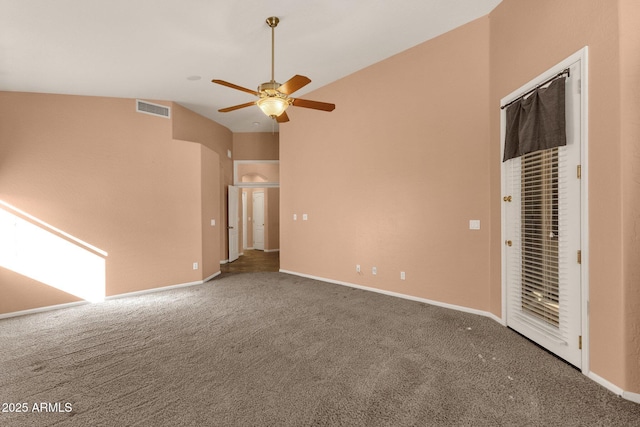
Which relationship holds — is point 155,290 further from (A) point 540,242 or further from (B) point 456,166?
(A) point 540,242

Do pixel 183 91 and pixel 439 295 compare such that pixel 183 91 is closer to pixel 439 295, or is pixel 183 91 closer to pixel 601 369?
pixel 439 295

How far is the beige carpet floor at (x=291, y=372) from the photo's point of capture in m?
1.89

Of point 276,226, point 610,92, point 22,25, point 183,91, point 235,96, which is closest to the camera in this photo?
point 610,92

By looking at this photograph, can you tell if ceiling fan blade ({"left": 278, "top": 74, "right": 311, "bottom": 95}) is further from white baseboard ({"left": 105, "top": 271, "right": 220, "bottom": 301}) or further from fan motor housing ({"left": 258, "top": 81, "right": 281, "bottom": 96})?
white baseboard ({"left": 105, "top": 271, "right": 220, "bottom": 301})

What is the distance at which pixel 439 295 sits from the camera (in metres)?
3.94

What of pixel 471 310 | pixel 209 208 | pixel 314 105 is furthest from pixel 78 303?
pixel 471 310

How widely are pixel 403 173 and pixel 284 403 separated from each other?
3.28 meters

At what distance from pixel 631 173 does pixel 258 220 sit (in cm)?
936

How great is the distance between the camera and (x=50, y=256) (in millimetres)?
4379

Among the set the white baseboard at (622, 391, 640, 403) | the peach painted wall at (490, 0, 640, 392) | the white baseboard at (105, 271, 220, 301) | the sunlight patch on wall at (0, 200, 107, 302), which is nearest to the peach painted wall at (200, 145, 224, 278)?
the white baseboard at (105, 271, 220, 301)

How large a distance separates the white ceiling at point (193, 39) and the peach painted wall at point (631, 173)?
5.44 ft

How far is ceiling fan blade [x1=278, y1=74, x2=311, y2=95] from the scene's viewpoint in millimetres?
2607

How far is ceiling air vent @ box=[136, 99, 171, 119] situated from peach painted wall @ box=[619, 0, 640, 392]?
583cm

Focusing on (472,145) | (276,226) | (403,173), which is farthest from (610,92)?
(276,226)
